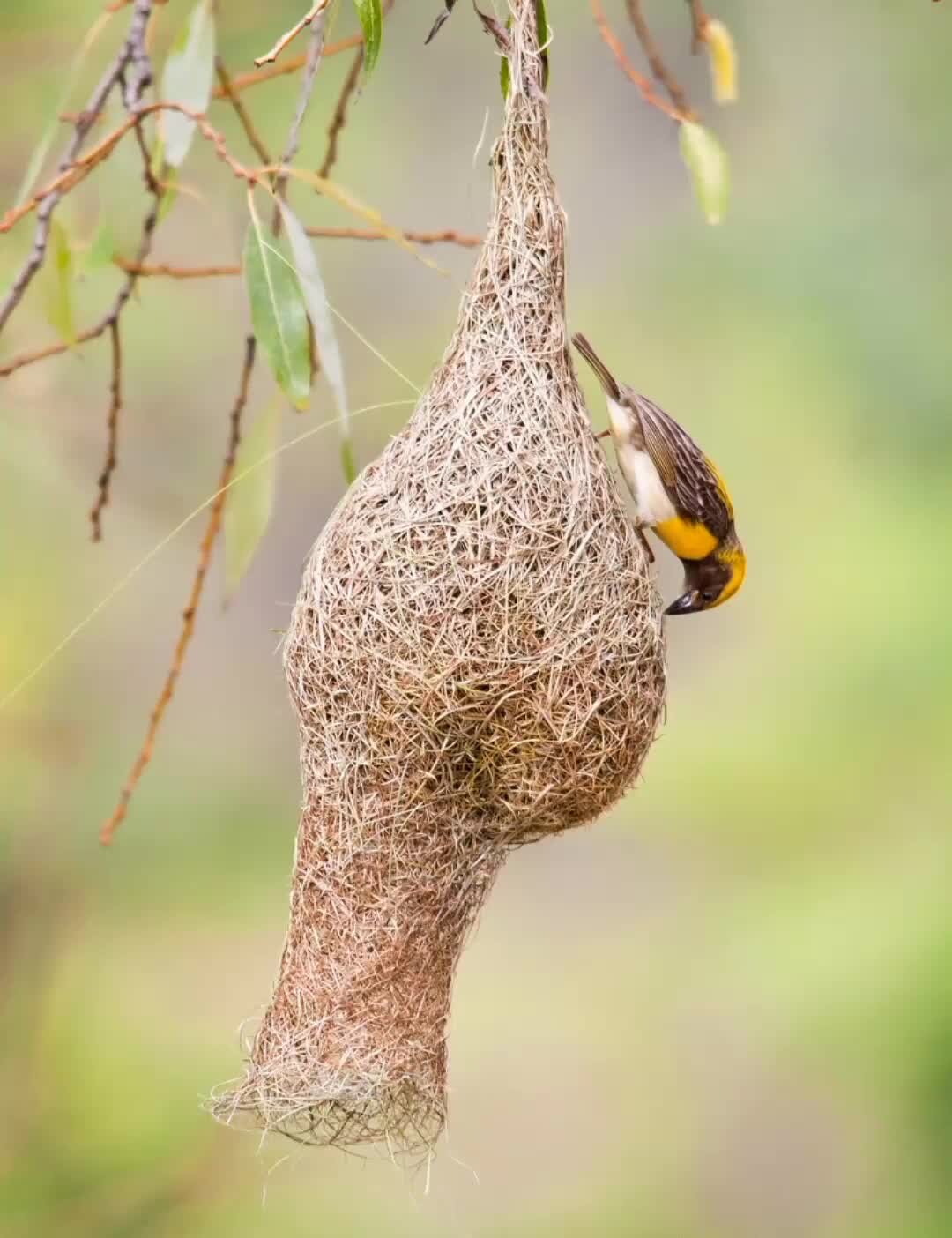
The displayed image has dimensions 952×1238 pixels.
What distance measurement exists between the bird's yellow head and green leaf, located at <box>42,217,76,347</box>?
891 millimetres

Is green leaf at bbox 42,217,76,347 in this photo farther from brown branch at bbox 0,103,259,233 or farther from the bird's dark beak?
the bird's dark beak

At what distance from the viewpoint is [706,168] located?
163cm

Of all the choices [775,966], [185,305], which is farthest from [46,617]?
[775,966]

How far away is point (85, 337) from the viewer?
1.61 m

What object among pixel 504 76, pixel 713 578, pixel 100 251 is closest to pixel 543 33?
pixel 504 76

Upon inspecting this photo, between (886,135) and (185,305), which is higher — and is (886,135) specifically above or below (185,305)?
above

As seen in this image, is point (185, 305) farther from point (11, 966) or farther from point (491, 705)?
point (491, 705)

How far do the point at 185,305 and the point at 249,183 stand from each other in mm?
2149

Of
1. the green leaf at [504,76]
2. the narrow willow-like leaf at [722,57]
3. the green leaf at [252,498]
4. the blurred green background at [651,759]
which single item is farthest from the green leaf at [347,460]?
the blurred green background at [651,759]

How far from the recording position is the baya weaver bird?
1.69 m

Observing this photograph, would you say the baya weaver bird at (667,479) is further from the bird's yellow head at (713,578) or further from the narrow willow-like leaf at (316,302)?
the narrow willow-like leaf at (316,302)

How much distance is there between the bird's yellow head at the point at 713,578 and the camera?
6.31ft

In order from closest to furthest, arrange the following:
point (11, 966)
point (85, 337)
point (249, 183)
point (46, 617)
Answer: point (249, 183)
point (85, 337)
point (46, 617)
point (11, 966)

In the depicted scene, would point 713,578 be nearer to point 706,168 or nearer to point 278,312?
point 706,168
